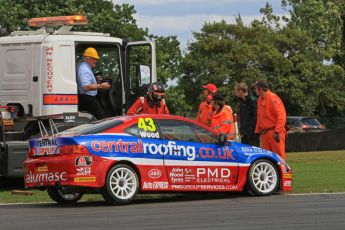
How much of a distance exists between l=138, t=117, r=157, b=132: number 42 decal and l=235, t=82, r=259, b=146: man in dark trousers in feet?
11.2

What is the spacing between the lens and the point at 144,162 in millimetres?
13680

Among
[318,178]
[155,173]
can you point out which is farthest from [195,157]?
[318,178]

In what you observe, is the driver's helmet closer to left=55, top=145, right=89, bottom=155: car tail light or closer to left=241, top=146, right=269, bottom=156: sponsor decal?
left=241, top=146, right=269, bottom=156: sponsor decal

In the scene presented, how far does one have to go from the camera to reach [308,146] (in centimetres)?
3453

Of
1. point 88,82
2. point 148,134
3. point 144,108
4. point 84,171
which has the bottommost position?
point 84,171

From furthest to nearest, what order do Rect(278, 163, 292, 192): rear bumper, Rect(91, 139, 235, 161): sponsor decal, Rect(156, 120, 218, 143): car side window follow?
Rect(278, 163, 292, 192): rear bumper < Rect(156, 120, 218, 143): car side window < Rect(91, 139, 235, 161): sponsor decal

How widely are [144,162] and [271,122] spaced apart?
10.6 ft

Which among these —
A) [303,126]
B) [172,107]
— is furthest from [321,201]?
[172,107]

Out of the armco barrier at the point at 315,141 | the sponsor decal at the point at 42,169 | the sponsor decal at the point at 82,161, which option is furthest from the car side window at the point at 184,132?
the armco barrier at the point at 315,141

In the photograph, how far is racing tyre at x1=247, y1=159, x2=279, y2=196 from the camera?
14.4m

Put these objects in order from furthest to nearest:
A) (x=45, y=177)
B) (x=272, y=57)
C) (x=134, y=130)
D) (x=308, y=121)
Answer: (x=272, y=57) < (x=308, y=121) < (x=134, y=130) < (x=45, y=177)

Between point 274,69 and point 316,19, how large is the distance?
538 cm

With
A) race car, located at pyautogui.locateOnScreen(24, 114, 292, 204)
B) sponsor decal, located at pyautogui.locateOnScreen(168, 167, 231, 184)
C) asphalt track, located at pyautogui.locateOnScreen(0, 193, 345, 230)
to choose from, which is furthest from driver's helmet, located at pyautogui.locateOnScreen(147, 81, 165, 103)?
sponsor decal, located at pyautogui.locateOnScreen(168, 167, 231, 184)

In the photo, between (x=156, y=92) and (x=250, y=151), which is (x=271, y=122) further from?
(x=156, y=92)
